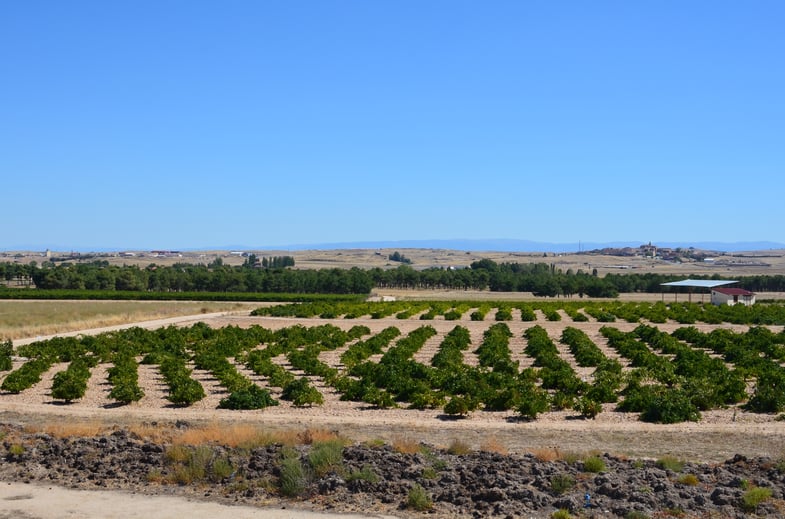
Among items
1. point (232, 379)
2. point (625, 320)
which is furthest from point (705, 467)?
point (625, 320)

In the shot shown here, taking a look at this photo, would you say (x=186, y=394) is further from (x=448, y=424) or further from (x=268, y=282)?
(x=268, y=282)

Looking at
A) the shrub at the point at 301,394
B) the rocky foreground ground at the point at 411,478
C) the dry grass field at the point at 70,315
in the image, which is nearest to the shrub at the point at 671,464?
the rocky foreground ground at the point at 411,478

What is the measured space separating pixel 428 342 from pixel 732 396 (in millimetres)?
23302

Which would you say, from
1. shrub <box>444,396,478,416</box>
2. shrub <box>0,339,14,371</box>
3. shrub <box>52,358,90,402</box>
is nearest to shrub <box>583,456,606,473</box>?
shrub <box>444,396,478,416</box>

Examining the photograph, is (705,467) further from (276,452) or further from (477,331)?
(477,331)

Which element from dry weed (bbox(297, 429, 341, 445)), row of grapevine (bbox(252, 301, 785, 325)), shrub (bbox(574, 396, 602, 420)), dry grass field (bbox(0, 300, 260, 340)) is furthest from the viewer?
row of grapevine (bbox(252, 301, 785, 325))

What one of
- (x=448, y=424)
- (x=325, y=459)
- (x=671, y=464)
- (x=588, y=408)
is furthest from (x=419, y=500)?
(x=588, y=408)

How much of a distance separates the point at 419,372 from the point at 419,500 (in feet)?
47.6

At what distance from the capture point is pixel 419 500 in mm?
13977

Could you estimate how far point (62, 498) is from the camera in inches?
575

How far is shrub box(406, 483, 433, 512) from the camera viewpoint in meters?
14.0

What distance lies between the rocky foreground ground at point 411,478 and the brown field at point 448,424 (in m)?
1.81

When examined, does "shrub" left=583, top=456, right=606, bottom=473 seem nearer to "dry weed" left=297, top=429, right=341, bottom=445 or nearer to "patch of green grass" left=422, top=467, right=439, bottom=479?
"patch of green grass" left=422, top=467, right=439, bottom=479

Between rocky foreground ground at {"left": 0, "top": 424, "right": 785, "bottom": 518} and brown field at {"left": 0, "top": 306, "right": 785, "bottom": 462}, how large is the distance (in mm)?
1815
